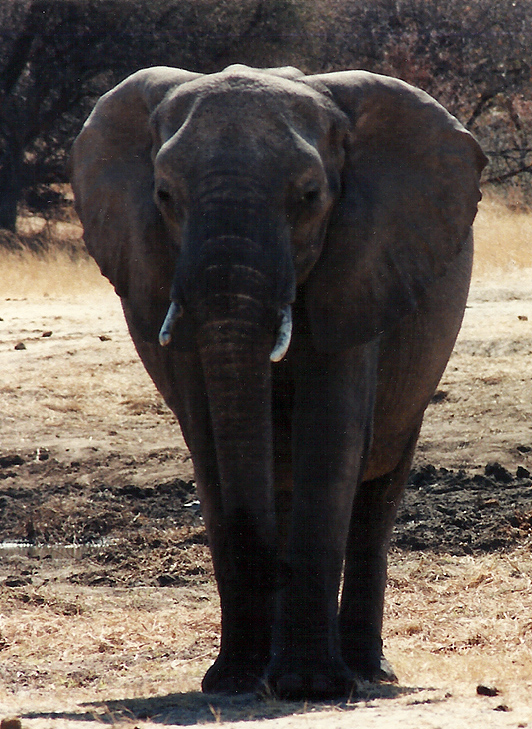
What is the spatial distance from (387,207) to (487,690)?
169 centimetres

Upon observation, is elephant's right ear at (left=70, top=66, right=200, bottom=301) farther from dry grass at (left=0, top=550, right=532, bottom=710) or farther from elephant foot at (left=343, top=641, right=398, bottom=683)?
elephant foot at (left=343, top=641, right=398, bottom=683)

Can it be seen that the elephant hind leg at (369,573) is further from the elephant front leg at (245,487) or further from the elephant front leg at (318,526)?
the elephant front leg at (245,487)

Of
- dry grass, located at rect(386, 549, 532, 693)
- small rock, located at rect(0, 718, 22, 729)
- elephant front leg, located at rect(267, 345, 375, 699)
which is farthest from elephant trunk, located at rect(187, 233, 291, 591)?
dry grass, located at rect(386, 549, 532, 693)

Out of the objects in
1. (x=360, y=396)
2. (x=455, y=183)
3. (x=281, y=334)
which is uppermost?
(x=455, y=183)

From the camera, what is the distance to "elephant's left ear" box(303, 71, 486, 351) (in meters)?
4.49

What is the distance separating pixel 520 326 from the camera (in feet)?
37.9

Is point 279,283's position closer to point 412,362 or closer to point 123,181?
point 123,181

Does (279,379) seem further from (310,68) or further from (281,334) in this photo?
(310,68)

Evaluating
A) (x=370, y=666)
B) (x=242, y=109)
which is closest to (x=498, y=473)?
(x=370, y=666)

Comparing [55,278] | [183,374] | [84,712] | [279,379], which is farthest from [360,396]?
[55,278]

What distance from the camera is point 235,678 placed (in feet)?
14.6

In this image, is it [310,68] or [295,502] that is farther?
[310,68]

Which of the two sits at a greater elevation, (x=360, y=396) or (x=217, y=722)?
(x=360, y=396)

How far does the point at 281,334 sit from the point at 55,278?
448 inches
